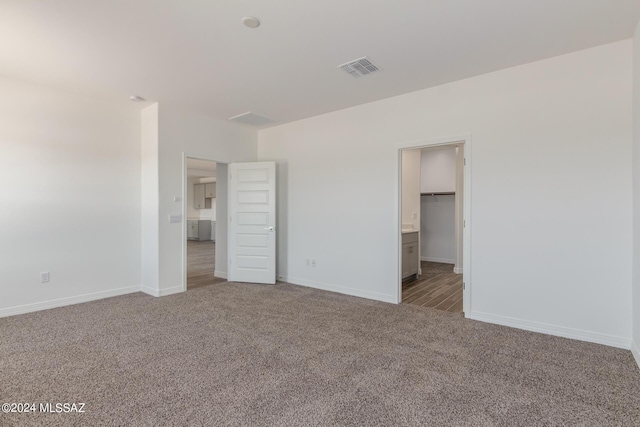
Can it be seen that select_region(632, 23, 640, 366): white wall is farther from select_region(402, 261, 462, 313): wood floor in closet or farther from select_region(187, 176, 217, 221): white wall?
select_region(187, 176, 217, 221): white wall

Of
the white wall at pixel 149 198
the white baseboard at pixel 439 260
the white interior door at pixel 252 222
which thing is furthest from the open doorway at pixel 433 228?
the white wall at pixel 149 198

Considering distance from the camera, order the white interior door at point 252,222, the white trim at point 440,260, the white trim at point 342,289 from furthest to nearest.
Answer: the white trim at point 440,260, the white interior door at point 252,222, the white trim at point 342,289

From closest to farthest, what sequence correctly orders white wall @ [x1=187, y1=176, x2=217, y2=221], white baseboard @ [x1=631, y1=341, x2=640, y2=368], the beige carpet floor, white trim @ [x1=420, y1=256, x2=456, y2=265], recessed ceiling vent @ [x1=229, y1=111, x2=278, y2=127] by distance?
→ 1. the beige carpet floor
2. white baseboard @ [x1=631, y1=341, x2=640, y2=368]
3. recessed ceiling vent @ [x1=229, y1=111, x2=278, y2=127]
4. white trim @ [x1=420, y1=256, x2=456, y2=265]
5. white wall @ [x1=187, y1=176, x2=217, y2=221]

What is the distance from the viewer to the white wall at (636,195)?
2.57 metres

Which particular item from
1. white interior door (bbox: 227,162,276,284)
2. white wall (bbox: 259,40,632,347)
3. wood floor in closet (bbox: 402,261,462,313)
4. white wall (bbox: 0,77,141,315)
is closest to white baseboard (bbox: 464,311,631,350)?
white wall (bbox: 259,40,632,347)

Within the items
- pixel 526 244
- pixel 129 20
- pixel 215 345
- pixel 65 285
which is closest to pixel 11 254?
pixel 65 285

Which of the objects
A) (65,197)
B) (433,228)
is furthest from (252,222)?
(433,228)

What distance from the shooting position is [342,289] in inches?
188

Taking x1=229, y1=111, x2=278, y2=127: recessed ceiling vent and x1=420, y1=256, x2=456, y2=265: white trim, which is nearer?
x1=229, y1=111, x2=278, y2=127: recessed ceiling vent

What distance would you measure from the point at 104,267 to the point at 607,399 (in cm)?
547

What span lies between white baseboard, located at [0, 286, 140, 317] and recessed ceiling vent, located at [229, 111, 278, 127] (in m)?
3.03

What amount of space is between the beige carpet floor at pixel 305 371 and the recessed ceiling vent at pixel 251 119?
117 inches

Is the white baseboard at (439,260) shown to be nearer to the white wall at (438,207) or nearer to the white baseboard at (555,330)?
the white wall at (438,207)

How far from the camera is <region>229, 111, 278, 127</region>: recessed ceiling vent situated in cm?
497
